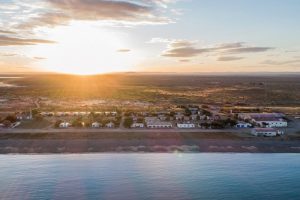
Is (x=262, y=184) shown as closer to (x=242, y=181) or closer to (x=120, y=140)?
(x=242, y=181)

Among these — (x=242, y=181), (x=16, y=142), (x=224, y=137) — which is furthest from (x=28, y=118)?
(x=242, y=181)

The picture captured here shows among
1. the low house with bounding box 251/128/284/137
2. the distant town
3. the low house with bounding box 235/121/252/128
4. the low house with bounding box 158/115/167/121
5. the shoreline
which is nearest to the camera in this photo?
the shoreline

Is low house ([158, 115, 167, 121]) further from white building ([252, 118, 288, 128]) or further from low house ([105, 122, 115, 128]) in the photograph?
white building ([252, 118, 288, 128])

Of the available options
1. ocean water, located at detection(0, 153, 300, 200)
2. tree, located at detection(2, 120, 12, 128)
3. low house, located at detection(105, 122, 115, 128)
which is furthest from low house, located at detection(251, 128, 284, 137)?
tree, located at detection(2, 120, 12, 128)

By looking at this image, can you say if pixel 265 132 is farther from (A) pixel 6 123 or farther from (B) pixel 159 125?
(A) pixel 6 123

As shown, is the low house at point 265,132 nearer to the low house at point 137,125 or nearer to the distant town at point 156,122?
the distant town at point 156,122
